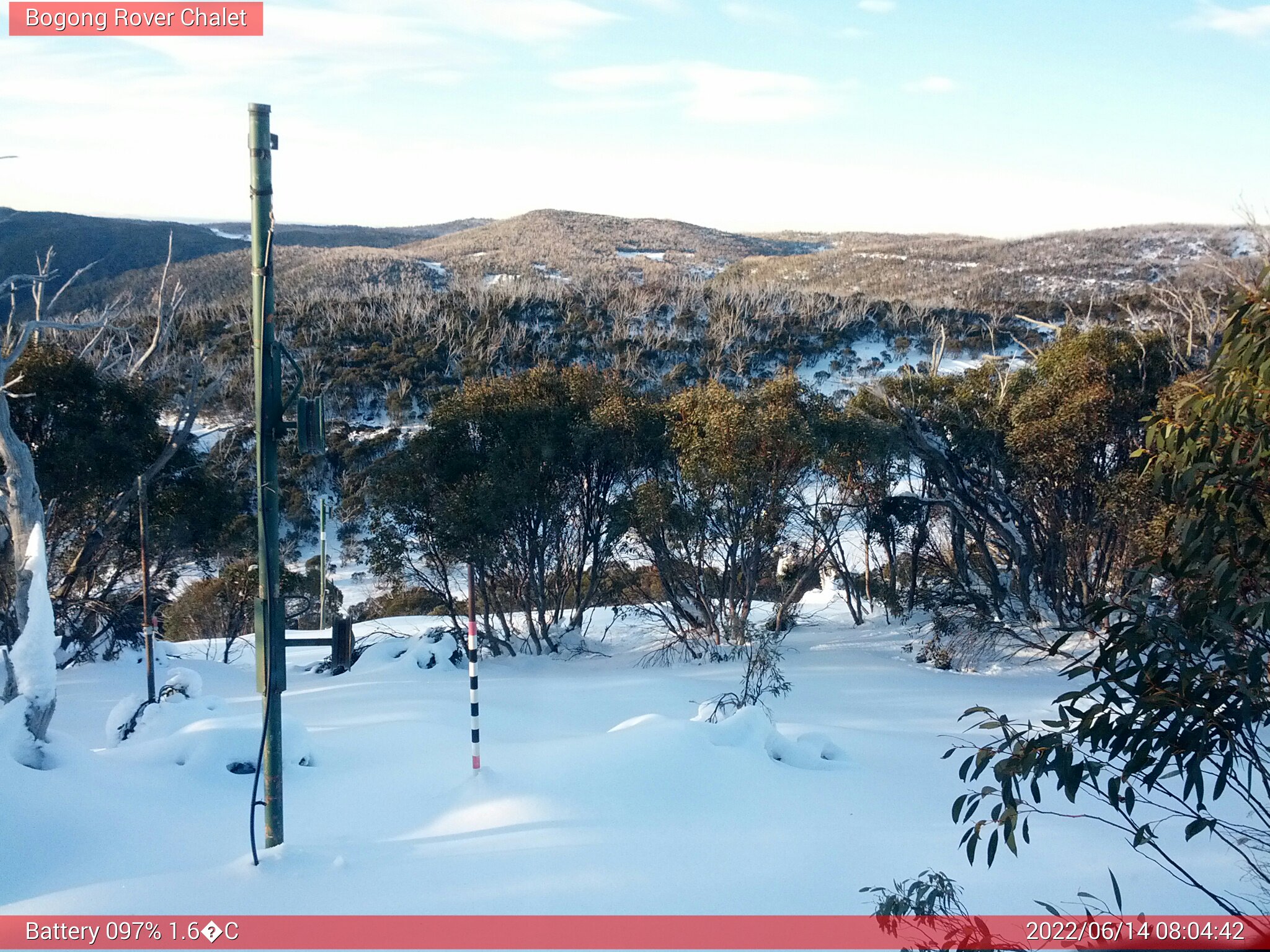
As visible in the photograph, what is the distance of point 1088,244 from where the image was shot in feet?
221

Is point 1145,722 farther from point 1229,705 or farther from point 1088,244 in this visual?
point 1088,244

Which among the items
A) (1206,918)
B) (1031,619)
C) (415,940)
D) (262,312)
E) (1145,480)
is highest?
(262,312)

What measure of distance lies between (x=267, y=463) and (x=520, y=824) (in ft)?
8.11

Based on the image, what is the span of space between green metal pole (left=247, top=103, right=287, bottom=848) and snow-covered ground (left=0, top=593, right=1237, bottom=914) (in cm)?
55

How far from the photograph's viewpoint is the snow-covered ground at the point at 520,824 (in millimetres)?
4535

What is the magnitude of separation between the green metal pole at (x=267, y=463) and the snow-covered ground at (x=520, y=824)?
0.55 metres

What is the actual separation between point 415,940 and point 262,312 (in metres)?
3.01

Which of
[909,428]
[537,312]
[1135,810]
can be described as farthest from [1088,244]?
[1135,810]

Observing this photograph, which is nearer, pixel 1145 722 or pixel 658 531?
pixel 1145 722

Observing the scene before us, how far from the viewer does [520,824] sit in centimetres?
539

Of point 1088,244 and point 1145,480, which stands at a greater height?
point 1088,244

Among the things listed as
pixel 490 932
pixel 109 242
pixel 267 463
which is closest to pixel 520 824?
pixel 490 932

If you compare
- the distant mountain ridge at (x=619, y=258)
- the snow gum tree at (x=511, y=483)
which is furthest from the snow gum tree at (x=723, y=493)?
the distant mountain ridge at (x=619, y=258)

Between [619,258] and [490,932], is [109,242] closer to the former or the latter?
[619,258]
